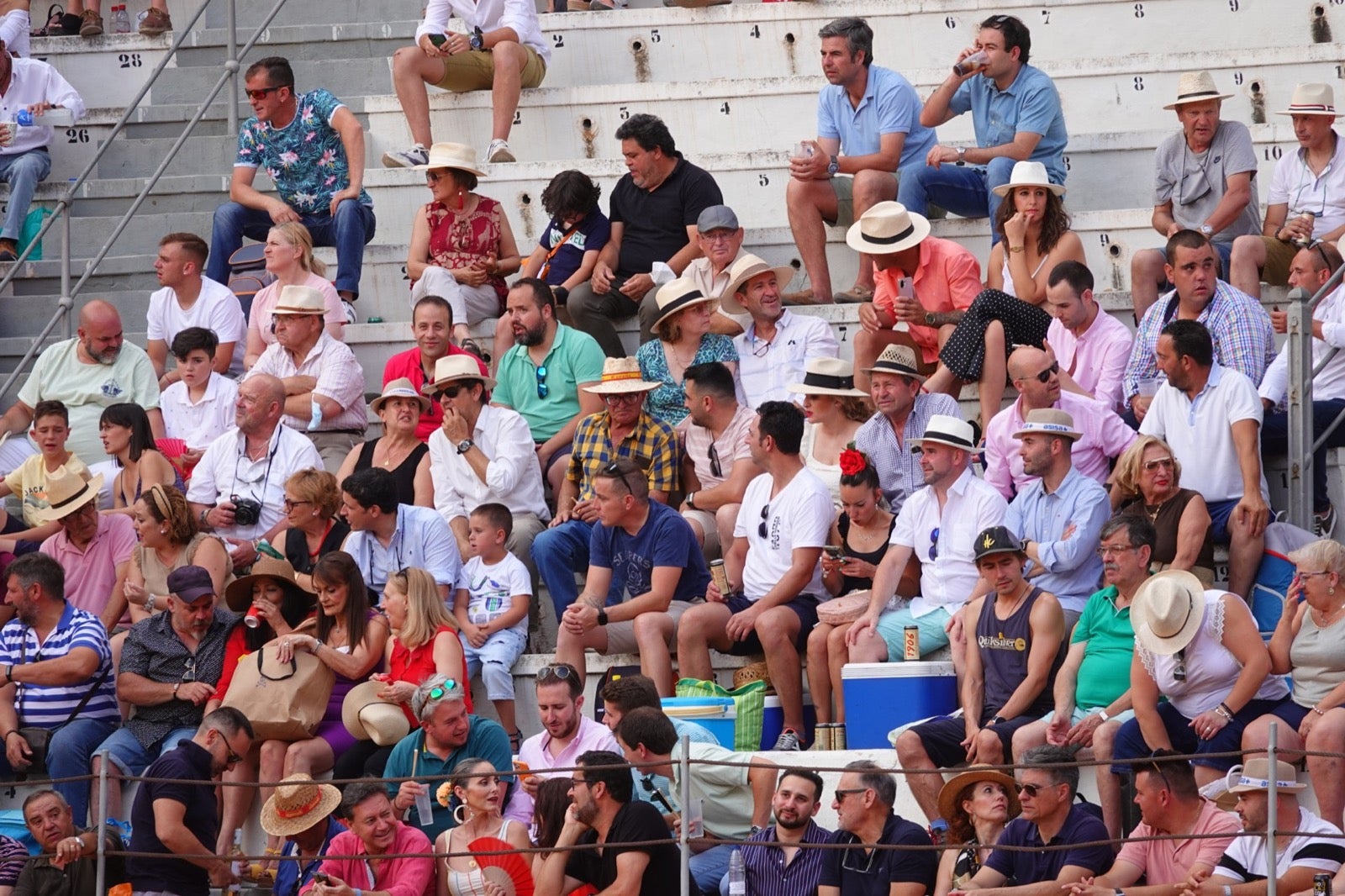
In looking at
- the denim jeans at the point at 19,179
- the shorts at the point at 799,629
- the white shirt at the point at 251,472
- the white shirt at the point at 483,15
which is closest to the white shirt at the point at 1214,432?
the shorts at the point at 799,629

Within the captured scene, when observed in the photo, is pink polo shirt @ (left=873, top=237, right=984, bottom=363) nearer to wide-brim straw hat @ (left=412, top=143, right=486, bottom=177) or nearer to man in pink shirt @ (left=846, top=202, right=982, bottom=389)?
man in pink shirt @ (left=846, top=202, right=982, bottom=389)

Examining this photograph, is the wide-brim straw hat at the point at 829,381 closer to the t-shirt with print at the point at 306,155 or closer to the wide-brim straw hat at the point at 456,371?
the wide-brim straw hat at the point at 456,371

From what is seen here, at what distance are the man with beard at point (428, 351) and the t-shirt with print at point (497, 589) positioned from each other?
1.23m

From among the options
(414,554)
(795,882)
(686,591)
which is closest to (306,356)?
(414,554)

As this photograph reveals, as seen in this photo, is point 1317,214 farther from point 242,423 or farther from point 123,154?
point 123,154

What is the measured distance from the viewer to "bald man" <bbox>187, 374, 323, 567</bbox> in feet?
35.9

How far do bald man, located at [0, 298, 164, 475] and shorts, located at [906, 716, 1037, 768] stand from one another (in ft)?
15.5

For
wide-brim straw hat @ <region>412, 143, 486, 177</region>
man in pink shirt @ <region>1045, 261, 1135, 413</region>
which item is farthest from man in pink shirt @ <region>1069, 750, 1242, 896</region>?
wide-brim straw hat @ <region>412, 143, 486, 177</region>

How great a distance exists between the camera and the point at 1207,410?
970cm

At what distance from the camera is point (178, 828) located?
9.07 m

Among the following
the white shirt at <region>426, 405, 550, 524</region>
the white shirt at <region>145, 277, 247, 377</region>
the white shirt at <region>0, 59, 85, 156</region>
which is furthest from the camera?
the white shirt at <region>0, 59, 85, 156</region>

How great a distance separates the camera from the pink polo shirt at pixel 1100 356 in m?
10.6

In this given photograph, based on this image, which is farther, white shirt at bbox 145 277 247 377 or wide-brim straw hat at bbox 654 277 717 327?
white shirt at bbox 145 277 247 377

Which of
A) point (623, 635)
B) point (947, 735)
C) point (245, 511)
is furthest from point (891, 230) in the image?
Result: point (245, 511)
